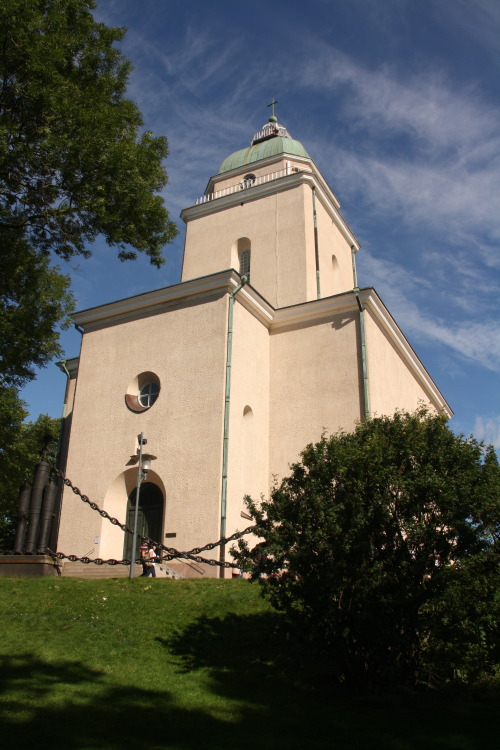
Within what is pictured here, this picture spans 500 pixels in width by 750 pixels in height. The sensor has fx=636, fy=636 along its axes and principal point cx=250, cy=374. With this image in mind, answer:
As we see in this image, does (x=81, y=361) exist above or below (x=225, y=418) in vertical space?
above

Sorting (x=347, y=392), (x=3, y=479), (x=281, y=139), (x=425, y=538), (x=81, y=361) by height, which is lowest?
(x=425, y=538)

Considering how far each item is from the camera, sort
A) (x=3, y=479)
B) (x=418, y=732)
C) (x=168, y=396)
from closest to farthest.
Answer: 1. (x=418, y=732)
2. (x=168, y=396)
3. (x=3, y=479)

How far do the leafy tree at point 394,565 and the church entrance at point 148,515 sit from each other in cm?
943

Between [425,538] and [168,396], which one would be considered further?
[168,396]

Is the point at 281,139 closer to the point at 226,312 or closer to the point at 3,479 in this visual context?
the point at 226,312

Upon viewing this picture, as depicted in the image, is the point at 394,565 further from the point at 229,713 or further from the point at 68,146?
the point at 68,146

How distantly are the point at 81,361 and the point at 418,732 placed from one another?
1584cm

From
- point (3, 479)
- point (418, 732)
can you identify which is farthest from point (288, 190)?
point (418, 732)

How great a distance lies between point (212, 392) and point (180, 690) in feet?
32.8

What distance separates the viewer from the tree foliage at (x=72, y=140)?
10383 millimetres

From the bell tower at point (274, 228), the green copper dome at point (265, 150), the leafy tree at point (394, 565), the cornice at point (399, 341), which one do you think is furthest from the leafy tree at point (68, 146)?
the green copper dome at point (265, 150)

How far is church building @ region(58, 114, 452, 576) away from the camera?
16.2 m

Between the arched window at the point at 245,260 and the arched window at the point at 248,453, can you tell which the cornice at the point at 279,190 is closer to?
the arched window at the point at 245,260

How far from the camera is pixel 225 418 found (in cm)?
1616
